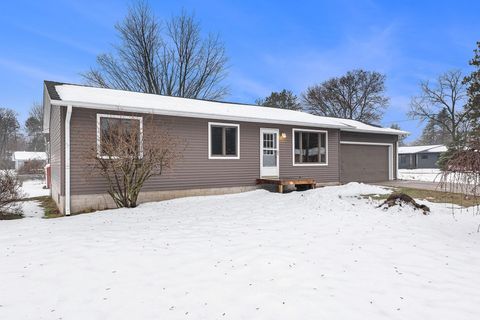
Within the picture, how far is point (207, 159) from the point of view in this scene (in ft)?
34.1

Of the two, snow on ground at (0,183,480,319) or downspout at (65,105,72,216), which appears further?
downspout at (65,105,72,216)

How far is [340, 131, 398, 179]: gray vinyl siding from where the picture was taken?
15.0 meters

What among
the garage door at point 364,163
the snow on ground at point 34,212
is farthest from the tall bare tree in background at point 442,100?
the snow on ground at point 34,212

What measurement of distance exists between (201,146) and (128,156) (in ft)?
9.08

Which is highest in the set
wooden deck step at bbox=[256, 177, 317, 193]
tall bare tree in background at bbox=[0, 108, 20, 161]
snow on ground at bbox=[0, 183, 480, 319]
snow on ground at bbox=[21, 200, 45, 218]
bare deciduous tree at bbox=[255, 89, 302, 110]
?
bare deciduous tree at bbox=[255, 89, 302, 110]

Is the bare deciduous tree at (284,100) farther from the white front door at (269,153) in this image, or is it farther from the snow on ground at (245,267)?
the snow on ground at (245,267)

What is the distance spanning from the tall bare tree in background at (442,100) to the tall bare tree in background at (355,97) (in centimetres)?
473

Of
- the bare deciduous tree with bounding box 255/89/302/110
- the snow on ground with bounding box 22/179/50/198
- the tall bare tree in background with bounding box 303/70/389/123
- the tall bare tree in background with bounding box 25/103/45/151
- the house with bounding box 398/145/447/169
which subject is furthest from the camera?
the tall bare tree in background with bounding box 25/103/45/151

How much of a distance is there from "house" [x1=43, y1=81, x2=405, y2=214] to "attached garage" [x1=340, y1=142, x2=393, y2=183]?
5 centimetres

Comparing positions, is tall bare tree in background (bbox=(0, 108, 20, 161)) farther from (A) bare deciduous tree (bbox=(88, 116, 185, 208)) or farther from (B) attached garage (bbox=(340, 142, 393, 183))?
(B) attached garage (bbox=(340, 142, 393, 183))

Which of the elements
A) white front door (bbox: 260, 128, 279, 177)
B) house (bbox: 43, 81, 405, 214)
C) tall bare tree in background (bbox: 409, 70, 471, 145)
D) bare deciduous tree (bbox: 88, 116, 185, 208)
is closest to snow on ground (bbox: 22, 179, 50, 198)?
house (bbox: 43, 81, 405, 214)

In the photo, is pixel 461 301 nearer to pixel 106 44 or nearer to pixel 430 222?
pixel 430 222

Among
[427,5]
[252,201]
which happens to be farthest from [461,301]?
[427,5]

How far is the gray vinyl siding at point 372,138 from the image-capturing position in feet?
49.3
